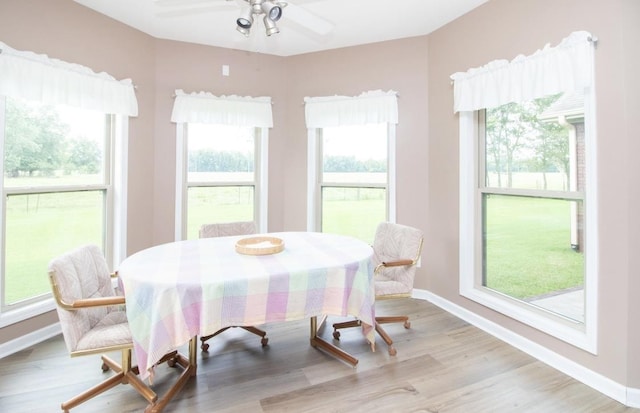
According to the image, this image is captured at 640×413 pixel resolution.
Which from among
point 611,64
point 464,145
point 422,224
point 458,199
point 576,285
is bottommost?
point 576,285

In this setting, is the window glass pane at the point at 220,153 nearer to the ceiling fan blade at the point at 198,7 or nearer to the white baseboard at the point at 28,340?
the ceiling fan blade at the point at 198,7

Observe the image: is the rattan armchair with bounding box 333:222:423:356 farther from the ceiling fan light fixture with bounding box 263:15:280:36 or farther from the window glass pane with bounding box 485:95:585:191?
the ceiling fan light fixture with bounding box 263:15:280:36

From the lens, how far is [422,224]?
3602 mm

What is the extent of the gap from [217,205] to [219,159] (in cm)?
54

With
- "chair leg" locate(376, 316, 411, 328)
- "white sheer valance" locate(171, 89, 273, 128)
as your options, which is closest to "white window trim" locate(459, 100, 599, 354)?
"chair leg" locate(376, 316, 411, 328)

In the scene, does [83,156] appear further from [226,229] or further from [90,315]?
[90,315]

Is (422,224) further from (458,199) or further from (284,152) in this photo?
(284,152)

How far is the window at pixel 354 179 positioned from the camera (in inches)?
149

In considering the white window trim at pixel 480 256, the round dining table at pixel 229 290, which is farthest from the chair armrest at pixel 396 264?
the white window trim at pixel 480 256

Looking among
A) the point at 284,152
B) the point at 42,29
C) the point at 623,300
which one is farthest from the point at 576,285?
the point at 42,29

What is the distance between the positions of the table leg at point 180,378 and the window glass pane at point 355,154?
241 centimetres

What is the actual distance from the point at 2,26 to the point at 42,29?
0.27 meters

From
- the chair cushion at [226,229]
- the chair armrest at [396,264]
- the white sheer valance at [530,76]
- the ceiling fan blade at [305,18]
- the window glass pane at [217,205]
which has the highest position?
the ceiling fan blade at [305,18]

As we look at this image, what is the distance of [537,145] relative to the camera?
2.60 meters
